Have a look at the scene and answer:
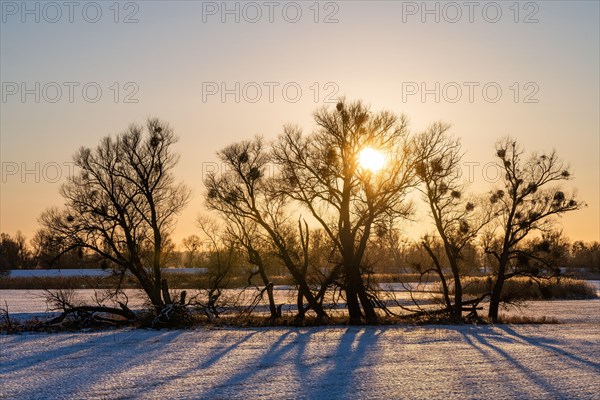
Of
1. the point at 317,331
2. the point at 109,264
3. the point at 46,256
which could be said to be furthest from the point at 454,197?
the point at 46,256

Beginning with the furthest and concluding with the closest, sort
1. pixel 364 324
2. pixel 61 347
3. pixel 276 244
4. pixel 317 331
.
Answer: pixel 276 244
pixel 364 324
pixel 317 331
pixel 61 347

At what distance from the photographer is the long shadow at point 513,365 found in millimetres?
14273

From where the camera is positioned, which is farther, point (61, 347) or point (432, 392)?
point (61, 347)

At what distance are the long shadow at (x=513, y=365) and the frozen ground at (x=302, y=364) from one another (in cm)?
2

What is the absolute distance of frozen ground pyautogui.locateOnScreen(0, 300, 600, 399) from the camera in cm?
1407

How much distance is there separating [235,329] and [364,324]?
222 inches

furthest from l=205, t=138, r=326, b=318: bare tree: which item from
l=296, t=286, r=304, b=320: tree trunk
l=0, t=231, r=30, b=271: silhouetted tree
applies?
l=0, t=231, r=30, b=271: silhouetted tree

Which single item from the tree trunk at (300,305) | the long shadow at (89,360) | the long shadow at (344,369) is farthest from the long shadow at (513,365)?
the long shadow at (89,360)

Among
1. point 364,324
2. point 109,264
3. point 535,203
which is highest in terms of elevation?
point 535,203

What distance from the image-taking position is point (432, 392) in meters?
14.0

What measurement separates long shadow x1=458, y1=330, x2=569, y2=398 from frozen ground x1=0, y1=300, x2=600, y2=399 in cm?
2

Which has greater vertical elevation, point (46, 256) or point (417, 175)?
point (417, 175)

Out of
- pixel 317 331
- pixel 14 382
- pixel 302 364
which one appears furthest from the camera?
pixel 317 331

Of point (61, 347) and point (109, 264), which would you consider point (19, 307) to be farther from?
point (61, 347)
